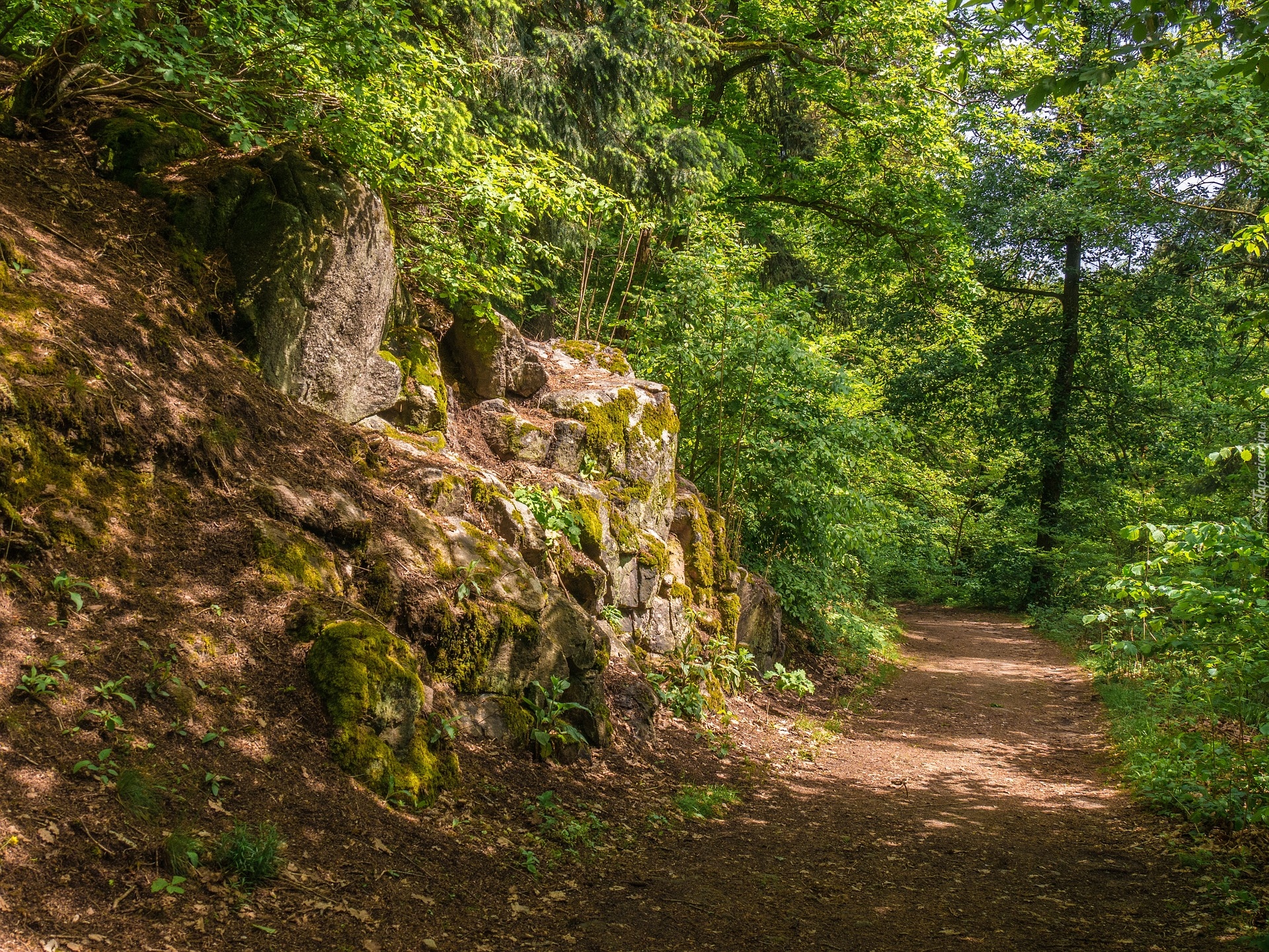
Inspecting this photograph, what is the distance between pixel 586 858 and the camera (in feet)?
16.1

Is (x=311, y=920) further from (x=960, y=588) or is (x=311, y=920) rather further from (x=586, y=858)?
(x=960, y=588)

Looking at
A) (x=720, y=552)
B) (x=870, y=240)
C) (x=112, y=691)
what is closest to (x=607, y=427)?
(x=720, y=552)

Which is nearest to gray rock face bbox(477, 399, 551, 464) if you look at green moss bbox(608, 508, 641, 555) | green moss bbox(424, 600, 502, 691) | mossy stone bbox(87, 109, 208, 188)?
green moss bbox(608, 508, 641, 555)

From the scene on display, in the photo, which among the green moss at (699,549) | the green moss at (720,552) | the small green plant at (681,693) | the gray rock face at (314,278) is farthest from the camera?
the green moss at (720,552)

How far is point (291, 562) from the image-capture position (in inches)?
198

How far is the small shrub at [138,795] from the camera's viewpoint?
3229 millimetres

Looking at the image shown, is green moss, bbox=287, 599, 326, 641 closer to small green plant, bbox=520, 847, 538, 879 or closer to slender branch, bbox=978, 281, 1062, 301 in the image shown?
small green plant, bbox=520, 847, 538, 879

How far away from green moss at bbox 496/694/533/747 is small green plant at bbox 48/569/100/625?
273cm

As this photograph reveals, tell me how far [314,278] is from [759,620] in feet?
26.0

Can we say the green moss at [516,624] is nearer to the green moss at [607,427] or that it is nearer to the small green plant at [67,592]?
the small green plant at [67,592]

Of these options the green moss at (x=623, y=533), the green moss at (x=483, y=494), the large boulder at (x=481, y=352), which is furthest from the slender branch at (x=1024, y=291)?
the green moss at (x=483, y=494)

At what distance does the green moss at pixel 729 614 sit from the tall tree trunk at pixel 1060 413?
543 inches

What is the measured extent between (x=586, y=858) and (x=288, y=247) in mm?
4891

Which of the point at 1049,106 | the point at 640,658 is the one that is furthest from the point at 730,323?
the point at 1049,106
